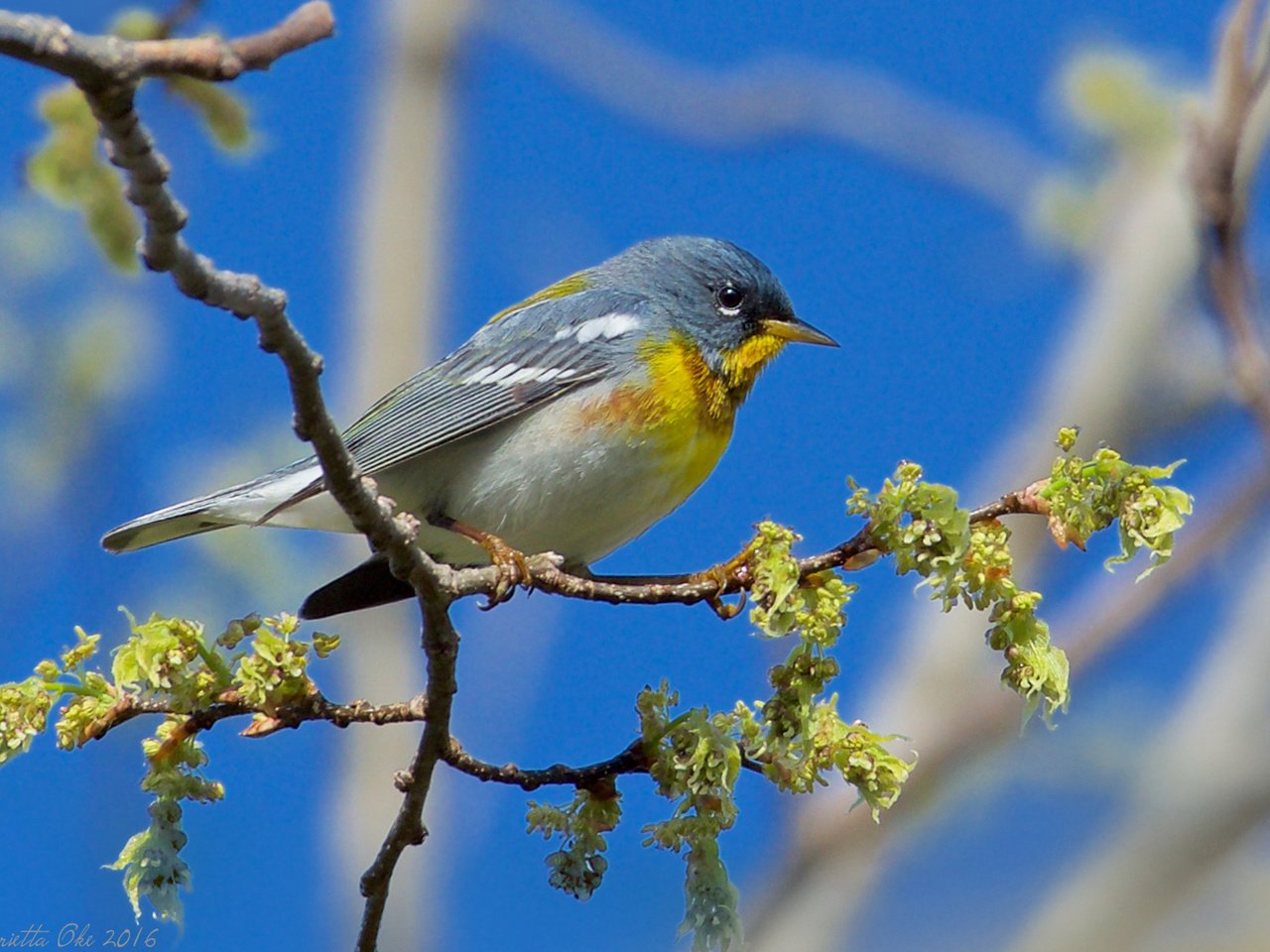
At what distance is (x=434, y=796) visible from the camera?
29.9ft

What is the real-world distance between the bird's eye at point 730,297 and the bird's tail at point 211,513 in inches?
54.9

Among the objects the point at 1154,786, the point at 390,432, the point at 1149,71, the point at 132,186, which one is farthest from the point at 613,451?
the point at 1149,71

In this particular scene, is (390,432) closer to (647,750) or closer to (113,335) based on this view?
(647,750)

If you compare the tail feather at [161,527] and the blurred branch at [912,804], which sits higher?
the tail feather at [161,527]

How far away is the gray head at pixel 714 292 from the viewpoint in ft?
15.7

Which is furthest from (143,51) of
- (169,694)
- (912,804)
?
(912,804)

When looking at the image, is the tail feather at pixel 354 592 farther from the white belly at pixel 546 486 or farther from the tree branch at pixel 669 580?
the tree branch at pixel 669 580

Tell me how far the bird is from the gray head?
1 cm

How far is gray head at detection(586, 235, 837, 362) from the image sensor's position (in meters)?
4.79

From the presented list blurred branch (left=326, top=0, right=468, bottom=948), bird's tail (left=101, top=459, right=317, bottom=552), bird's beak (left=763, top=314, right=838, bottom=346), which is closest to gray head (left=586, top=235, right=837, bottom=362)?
bird's beak (left=763, top=314, right=838, bottom=346)

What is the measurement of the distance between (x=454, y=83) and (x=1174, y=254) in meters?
4.82

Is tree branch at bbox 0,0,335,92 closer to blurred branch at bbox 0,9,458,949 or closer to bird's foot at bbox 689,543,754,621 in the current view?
blurred branch at bbox 0,9,458,949

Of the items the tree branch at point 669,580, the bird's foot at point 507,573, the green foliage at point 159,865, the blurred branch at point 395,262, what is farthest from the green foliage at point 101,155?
the blurred branch at point 395,262

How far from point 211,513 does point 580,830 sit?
2178 millimetres
